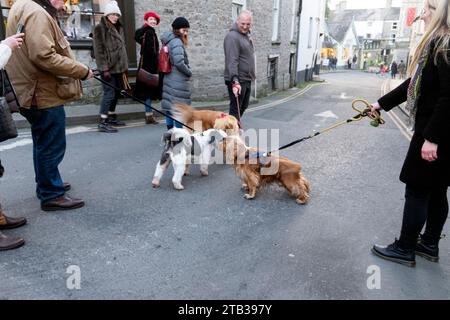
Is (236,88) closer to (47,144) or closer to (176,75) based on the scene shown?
(176,75)

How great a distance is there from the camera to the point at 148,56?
25.6 feet

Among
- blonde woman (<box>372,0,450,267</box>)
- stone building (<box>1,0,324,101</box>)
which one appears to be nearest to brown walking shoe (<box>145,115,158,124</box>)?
stone building (<box>1,0,324,101</box>)

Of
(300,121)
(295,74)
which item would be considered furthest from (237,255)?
(295,74)

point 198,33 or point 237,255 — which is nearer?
point 237,255

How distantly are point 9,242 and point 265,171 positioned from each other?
2.91 m

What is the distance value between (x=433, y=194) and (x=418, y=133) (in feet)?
2.11

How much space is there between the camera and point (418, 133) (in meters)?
2.96

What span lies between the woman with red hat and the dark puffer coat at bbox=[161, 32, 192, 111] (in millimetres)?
1719

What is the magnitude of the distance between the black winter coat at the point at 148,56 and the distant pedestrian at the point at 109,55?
1.15 feet

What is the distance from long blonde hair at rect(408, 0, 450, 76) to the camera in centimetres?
260

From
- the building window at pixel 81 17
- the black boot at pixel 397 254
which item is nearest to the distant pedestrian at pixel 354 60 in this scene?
the building window at pixel 81 17

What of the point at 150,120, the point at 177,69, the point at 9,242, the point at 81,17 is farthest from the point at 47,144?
the point at 81,17
